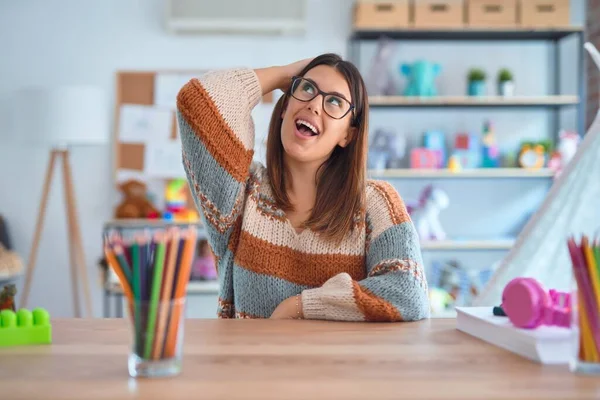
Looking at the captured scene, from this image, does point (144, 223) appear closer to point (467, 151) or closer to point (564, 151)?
point (467, 151)

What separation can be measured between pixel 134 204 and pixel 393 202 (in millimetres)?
2875

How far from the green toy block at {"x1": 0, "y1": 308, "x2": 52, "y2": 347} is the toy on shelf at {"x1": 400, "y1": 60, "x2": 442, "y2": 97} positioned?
11.1ft

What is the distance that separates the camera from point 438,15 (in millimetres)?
4215

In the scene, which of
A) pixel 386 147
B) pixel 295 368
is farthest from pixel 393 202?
pixel 386 147

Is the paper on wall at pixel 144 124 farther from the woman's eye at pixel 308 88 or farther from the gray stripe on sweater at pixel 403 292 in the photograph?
the gray stripe on sweater at pixel 403 292

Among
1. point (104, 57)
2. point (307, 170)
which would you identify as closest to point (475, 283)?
point (104, 57)

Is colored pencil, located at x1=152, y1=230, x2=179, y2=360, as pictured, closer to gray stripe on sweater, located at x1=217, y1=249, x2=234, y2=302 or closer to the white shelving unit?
gray stripe on sweater, located at x1=217, y1=249, x2=234, y2=302

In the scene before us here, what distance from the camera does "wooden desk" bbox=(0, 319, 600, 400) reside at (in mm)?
819

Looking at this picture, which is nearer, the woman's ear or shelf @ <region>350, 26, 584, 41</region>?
the woman's ear

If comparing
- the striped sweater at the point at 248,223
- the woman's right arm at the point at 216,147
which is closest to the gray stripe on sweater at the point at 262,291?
the striped sweater at the point at 248,223

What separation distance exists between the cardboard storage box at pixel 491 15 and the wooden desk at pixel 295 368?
3298 millimetres

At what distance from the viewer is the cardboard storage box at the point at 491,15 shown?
13.9ft

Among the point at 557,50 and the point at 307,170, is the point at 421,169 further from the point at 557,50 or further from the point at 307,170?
the point at 307,170

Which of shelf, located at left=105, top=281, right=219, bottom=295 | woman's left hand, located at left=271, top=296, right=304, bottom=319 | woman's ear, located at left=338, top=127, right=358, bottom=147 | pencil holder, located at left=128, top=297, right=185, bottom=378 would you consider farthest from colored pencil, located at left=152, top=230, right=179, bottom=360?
shelf, located at left=105, top=281, right=219, bottom=295
